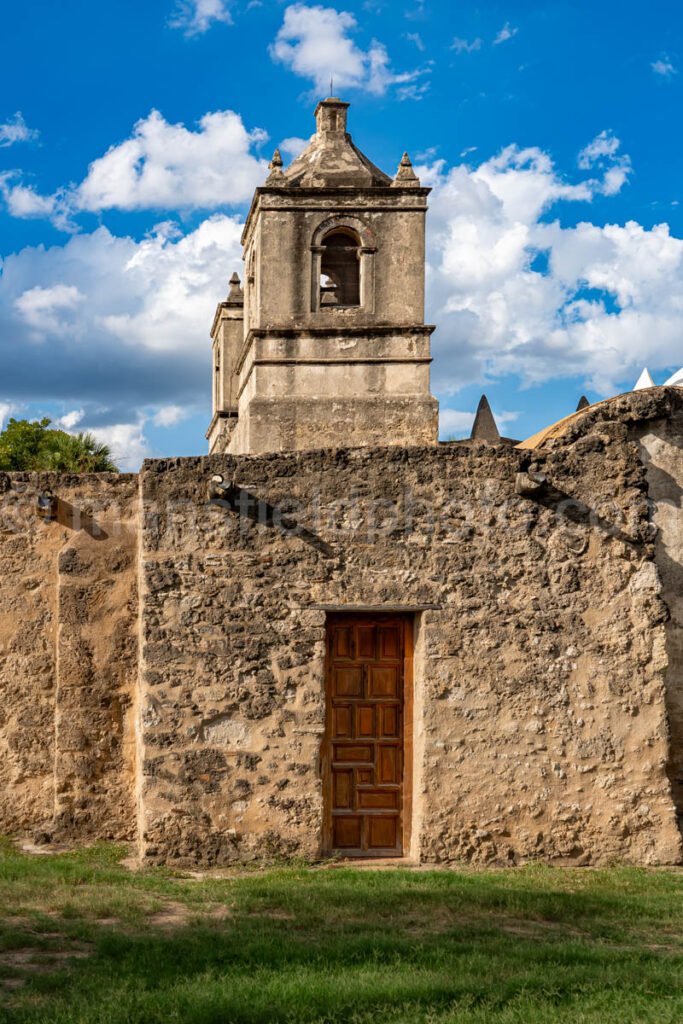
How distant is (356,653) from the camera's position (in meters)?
7.70

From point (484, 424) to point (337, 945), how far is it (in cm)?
1433

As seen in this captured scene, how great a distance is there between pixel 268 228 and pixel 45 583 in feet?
53.9

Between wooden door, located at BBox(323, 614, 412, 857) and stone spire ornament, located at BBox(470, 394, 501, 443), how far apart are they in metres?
10.9

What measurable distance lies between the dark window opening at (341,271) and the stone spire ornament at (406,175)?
1.54 metres

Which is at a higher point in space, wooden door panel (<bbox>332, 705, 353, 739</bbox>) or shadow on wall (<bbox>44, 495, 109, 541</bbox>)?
shadow on wall (<bbox>44, 495, 109, 541</bbox>)

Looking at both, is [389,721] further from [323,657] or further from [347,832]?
[347,832]

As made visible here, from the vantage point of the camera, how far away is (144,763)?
7316 millimetres

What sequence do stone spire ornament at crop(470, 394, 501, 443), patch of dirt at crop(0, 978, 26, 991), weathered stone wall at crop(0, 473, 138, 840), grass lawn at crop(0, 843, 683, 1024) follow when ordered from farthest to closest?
stone spire ornament at crop(470, 394, 501, 443), weathered stone wall at crop(0, 473, 138, 840), patch of dirt at crop(0, 978, 26, 991), grass lawn at crop(0, 843, 683, 1024)

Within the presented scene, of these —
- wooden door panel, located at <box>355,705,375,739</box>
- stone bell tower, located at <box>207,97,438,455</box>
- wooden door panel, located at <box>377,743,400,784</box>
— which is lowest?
wooden door panel, located at <box>377,743,400,784</box>

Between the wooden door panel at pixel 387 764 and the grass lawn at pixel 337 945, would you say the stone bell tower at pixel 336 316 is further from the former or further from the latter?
the grass lawn at pixel 337 945

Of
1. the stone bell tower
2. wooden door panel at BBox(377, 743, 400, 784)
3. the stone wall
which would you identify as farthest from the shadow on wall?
the stone bell tower

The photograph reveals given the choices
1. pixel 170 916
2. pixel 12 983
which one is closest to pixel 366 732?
pixel 170 916

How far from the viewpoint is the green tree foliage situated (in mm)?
19906

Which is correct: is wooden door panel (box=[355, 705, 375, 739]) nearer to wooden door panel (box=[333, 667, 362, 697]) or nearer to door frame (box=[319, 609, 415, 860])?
wooden door panel (box=[333, 667, 362, 697])
